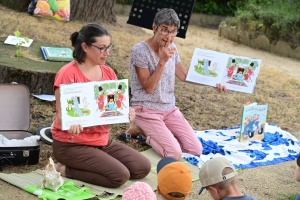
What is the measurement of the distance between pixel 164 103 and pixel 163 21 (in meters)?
0.86

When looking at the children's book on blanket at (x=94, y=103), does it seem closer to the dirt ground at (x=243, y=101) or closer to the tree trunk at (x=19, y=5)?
the dirt ground at (x=243, y=101)

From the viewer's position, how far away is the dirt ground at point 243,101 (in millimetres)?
5301

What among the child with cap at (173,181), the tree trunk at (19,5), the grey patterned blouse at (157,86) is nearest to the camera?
the child with cap at (173,181)

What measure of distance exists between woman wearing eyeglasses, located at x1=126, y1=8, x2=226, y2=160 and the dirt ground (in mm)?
628

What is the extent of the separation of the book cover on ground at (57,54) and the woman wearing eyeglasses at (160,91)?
4.55ft

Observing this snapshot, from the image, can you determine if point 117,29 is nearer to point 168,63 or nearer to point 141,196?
point 168,63

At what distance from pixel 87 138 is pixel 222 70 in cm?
175

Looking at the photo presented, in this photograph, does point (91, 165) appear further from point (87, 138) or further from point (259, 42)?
point (259, 42)

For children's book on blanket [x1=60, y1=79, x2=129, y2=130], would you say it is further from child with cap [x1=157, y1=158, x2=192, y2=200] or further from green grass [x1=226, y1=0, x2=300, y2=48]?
green grass [x1=226, y1=0, x2=300, y2=48]

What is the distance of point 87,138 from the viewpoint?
486cm

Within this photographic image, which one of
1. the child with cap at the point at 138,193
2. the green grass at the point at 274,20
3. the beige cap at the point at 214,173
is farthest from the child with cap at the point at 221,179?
the green grass at the point at 274,20

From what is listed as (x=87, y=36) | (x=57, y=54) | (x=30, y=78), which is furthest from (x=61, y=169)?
(x=57, y=54)

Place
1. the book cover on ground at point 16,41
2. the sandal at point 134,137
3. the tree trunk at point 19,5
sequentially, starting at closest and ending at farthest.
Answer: the sandal at point 134,137 < the book cover on ground at point 16,41 < the tree trunk at point 19,5

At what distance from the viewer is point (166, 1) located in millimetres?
6449
